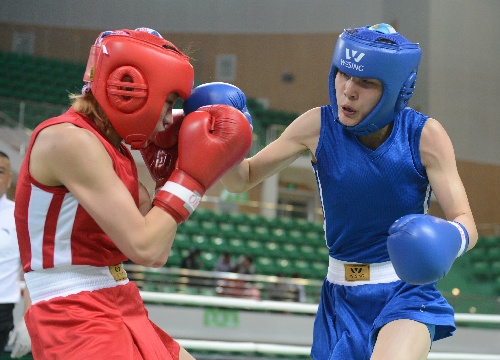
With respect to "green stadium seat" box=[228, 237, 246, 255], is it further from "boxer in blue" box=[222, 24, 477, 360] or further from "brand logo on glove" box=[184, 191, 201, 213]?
"brand logo on glove" box=[184, 191, 201, 213]

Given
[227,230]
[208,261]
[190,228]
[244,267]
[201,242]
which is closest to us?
[244,267]

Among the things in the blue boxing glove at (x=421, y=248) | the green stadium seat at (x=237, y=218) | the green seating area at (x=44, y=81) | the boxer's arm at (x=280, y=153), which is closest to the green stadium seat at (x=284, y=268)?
the green stadium seat at (x=237, y=218)

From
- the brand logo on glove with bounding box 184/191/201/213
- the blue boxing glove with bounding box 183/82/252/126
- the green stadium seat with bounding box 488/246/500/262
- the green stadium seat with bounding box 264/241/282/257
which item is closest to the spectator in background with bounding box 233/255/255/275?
the green stadium seat with bounding box 264/241/282/257

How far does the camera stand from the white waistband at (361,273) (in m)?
2.49

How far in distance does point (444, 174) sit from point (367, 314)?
58 centimetres

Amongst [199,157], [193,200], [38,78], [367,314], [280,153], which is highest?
[199,157]

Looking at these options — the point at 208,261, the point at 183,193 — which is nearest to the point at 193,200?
the point at 183,193

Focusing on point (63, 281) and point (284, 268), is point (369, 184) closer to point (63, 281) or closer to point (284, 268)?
point (63, 281)

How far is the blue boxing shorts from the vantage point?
2348 millimetres

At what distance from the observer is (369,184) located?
97.3 inches

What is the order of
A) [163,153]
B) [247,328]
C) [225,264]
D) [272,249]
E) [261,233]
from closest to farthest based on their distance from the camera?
[163,153]
[247,328]
[225,264]
[272,249]
[261,233]

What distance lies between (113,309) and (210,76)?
14.1m

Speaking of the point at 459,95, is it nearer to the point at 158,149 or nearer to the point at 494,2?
the point at 494,2

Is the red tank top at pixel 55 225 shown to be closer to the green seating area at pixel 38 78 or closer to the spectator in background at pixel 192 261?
the spectator in background at pixel 192 261
